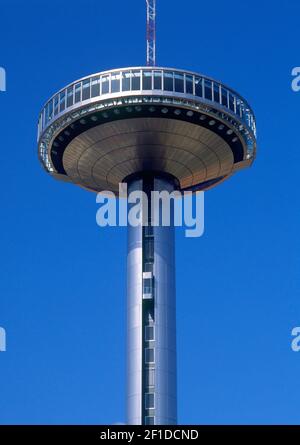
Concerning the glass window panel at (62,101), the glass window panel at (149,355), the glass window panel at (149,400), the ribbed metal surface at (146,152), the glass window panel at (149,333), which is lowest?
the glass window panel at (149,400)

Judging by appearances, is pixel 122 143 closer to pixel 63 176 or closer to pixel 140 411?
pixel 63 176

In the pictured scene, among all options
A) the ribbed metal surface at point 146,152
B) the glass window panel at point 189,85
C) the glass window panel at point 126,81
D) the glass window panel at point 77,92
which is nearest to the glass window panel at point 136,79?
the glass window panel at point 126,81

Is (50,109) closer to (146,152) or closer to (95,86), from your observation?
(95,86)

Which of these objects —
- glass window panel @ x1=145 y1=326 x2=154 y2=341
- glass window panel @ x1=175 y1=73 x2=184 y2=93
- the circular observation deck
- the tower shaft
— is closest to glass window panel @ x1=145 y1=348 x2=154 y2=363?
the tower shaft

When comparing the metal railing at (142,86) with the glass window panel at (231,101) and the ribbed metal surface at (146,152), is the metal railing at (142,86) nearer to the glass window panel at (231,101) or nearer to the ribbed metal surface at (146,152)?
the glass window panel at (231,101)

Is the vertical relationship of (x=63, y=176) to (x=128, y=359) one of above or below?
above
